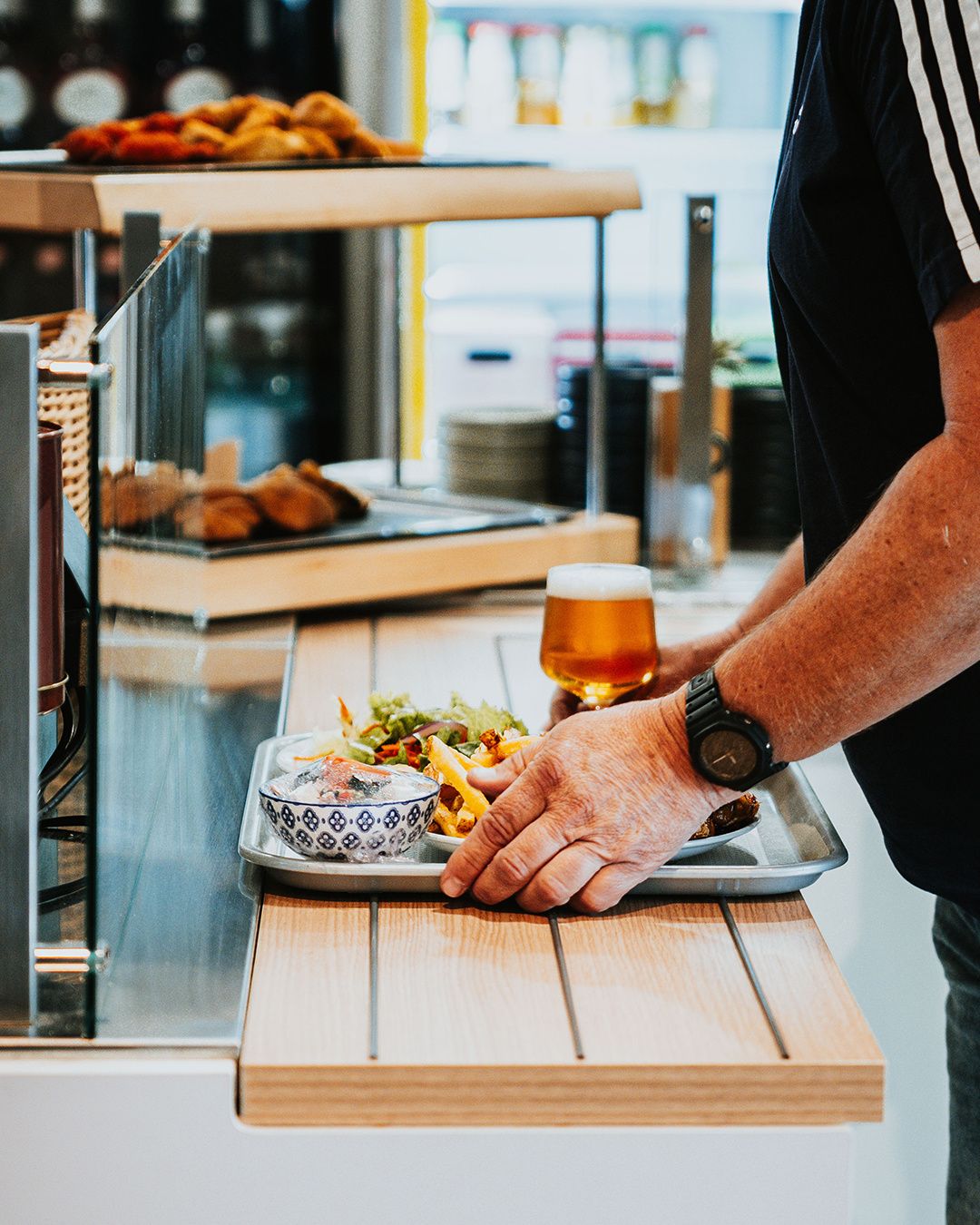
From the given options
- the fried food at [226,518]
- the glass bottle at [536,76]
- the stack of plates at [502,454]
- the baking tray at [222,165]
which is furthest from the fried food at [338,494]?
the glass bottle at [536,76]

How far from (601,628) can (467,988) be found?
42 centimetres

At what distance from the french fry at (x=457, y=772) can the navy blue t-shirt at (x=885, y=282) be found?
28cm

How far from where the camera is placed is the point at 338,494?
2.01 metres

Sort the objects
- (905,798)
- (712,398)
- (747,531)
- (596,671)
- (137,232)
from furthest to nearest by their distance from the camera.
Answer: (747,531), (712,398), (137,232), (596,671), (905,798)

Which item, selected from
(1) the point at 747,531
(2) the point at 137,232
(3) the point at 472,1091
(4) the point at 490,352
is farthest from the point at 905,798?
(4) the point at 490,352

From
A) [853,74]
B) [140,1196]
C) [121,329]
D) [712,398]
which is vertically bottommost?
[140,1196]

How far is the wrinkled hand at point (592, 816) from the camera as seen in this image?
100 cm

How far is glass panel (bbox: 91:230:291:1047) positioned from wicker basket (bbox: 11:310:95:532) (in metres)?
0.06

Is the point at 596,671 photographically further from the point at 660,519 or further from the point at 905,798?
the point at 660,519

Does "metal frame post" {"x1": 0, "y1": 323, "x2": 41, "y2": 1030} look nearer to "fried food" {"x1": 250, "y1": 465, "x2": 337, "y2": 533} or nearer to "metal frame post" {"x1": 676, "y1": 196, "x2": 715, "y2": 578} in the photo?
"fried food" {"x1": 250, "y1": 465, "x2": 337, "y2": 533}

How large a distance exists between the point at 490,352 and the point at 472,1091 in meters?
2.81

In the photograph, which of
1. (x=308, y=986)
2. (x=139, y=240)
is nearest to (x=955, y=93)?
(x=308, y=986)

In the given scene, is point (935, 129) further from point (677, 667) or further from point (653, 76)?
point (653, 76)

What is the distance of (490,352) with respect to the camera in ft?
11.6
